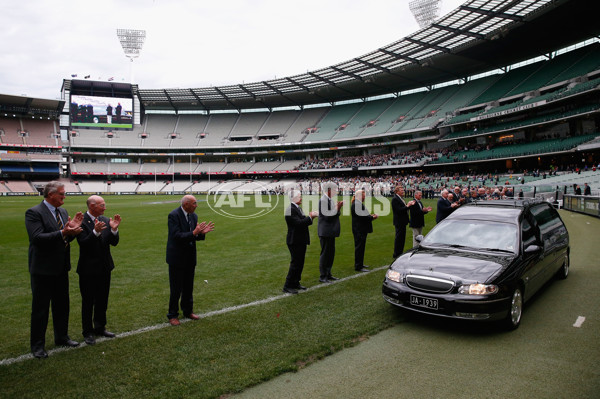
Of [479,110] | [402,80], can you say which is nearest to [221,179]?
[402,80]

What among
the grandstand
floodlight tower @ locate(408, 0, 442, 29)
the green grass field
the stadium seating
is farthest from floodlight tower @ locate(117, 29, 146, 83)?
the green grass field

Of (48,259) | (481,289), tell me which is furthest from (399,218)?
(48,259)

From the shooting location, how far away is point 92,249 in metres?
4.58

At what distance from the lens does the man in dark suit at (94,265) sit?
4516 mm

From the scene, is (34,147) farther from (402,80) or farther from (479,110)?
(479,110)

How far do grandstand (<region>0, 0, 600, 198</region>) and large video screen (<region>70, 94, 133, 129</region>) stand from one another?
57.3 inches

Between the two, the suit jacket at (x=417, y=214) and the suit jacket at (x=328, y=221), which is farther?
the suit jacket at (x=417, y=214)

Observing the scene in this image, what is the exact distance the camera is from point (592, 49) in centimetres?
4134

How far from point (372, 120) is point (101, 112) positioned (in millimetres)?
57615

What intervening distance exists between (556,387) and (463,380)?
85 centimetres

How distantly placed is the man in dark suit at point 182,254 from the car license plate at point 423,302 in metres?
3.09

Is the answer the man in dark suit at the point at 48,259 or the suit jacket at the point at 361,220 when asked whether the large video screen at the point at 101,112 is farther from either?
the man in dark suit at the point at 48,259

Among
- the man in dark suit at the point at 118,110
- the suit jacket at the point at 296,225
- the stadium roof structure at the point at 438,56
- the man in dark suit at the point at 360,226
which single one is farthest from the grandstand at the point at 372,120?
the suit jacket at the point at 296,225

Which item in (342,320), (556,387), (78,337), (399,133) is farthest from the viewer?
(399,133)
